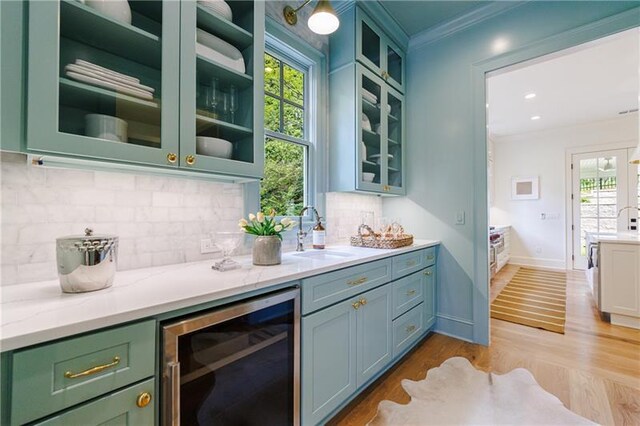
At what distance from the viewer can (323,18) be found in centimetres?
172

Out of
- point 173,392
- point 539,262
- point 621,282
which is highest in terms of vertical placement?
point 173,392

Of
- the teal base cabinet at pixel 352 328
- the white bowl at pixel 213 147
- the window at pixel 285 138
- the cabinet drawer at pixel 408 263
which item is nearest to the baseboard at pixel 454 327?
the teal base cabinet at pixel 352 328

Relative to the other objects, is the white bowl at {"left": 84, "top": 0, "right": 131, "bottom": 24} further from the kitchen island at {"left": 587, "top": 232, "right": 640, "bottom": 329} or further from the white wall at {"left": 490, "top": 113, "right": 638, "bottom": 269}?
the white wall at {"left": 490, "top": 113, "right": 638, "bottom": 269}

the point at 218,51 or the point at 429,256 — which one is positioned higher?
the point at 218,51

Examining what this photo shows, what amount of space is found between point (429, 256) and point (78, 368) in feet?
8.33

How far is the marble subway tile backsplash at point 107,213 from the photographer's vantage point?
1141mm

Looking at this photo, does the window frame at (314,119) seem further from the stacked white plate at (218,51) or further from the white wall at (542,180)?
the white wall at (542,180)

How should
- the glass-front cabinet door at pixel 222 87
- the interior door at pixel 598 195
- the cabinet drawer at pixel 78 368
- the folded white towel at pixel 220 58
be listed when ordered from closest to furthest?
1. the cabinet drawer at pixel 78 368
2. the glass-front cabinet door at pixel 222 87
3. the folded white towel at pixel 220 58
4. the interior door at pixel 598 195

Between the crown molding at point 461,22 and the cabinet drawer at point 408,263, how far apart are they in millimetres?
2167

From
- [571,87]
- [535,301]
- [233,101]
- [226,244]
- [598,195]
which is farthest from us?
[598,195]

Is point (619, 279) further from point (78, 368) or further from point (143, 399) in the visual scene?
point (78, 368)

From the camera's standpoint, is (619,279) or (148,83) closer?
(148,83)

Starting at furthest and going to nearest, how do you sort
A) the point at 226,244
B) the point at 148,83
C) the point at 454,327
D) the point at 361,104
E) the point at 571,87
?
the point at 571,87
the point at 454,327
the point at 361,104
the point at 226,244
the point at 148,83

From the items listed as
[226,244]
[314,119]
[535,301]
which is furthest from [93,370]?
[535,301]
